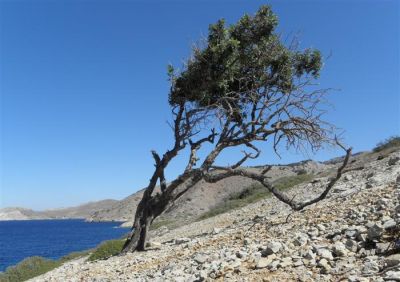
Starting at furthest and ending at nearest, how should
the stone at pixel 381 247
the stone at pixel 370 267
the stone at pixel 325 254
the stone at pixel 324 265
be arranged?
the stone at pixel 325 254 < the stone at pixel 381 247 < the stone at pixel 324 265 < the stone at pixel 370 267

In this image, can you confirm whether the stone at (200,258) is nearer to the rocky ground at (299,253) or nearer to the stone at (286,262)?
the rocky ground at (299,253)

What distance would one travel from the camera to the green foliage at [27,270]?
25.2m

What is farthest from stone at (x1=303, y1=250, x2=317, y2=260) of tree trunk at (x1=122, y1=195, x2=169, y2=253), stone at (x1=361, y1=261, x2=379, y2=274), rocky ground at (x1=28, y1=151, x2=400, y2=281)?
tree trunk at (x1=122, y1=195, x2=169, y2=253)

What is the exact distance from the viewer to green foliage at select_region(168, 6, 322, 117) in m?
17.0

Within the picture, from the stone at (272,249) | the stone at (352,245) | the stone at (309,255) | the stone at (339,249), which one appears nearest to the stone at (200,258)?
the stone at (272,249)

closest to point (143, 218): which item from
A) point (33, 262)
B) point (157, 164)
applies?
point (157, 164)

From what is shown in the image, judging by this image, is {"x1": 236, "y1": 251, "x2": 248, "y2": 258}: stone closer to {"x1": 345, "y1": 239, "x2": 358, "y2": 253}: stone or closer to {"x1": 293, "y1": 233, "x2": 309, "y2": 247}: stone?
{"x1": 293, "y1": 233, "x2": 309, "y2": 247}: stone

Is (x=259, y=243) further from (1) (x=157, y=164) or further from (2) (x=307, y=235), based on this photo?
(1) (x=157, y=164)

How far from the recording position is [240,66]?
17703mm

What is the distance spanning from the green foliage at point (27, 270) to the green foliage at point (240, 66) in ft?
45.2

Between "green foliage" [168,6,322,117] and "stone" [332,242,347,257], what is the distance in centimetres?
903

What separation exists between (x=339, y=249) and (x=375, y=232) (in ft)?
2.44

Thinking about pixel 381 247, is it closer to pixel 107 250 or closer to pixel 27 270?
pixel 107 250

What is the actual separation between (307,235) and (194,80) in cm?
883
